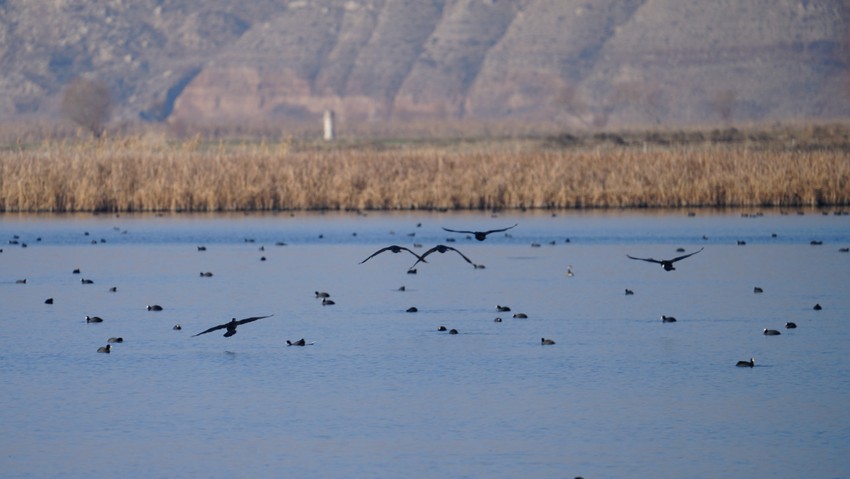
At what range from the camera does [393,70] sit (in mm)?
153375

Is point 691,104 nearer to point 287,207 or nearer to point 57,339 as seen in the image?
point 287,207

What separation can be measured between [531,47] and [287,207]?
110m

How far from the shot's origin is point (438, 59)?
153 meters

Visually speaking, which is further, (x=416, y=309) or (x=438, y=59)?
(x=438, y=59)

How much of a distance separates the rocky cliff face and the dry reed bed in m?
90.5

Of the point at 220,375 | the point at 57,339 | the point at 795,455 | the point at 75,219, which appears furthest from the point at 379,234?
the point at 795,455

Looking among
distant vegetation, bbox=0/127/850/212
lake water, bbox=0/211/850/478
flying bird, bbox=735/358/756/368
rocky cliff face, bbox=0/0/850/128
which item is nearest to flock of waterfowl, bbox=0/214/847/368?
flying bird, bbox=735/358/756/368

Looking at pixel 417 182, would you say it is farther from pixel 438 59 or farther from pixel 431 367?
pixel 438 59

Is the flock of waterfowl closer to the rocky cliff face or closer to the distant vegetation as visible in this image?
the distant vegetation

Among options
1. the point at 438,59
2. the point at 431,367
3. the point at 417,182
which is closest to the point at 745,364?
the point at 431,367

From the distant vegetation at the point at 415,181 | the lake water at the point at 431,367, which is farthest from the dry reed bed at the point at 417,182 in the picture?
the lake water at the point at 431,367

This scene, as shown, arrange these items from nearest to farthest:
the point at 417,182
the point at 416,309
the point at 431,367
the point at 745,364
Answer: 1. the point at 745,364
2. the point at 431,367
3. the point at 416,309
4. the point at 417,182

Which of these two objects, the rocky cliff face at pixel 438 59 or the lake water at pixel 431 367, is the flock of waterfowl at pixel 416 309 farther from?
the rocky cliff face at pixel 438 59

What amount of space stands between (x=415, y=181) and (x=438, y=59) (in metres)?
114
